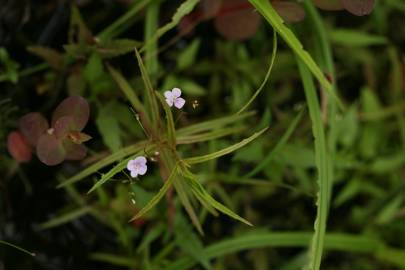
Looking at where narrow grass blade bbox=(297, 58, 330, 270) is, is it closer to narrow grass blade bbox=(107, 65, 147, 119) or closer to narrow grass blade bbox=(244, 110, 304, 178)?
Answer: narrow grass blade bbox=(244, 110, 304, 178)

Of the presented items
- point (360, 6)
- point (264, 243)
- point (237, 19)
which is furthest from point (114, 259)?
point (360, 6)

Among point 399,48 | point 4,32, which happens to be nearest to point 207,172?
point 4,32

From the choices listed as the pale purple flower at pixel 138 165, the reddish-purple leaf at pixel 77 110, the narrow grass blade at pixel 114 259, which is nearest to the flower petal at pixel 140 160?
the pale purple flower at pixel 138 165

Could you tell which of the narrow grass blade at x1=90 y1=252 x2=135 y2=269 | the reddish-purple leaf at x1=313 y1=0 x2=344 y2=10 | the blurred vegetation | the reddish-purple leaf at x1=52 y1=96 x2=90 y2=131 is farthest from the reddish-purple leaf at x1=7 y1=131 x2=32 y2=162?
the reddish-purple leaf at x1=313 y1=0 x2=344 y2=10

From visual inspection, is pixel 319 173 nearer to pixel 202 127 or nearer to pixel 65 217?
pixel 202 127

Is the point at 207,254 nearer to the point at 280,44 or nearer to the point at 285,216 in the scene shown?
the point at 285,216
